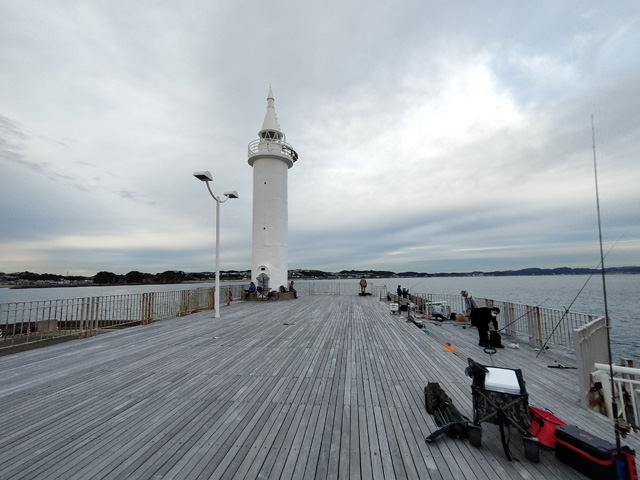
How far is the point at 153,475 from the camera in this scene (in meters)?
2.43

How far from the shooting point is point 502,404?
283cm

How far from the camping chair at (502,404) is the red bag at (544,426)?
0.31 metres

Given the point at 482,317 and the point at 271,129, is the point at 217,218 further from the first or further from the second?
the point at 271,129

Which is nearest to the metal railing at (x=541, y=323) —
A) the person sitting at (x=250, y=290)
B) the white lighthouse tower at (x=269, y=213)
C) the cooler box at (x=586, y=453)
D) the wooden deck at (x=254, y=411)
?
the wooden deck at (x=254, y=411)

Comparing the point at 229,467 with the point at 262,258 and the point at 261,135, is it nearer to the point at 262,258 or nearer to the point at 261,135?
the point at 262,258

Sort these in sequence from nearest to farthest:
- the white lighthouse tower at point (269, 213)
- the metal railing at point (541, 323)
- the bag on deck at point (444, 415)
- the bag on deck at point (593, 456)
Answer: the bag on deck at point (593, 456) < the bag on deck at point (444, 415) < the metal railing at point (541, 323) < the white lighthouse tower at point (269, 213)

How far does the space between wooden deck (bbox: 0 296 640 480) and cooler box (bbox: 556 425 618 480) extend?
0.42 feet

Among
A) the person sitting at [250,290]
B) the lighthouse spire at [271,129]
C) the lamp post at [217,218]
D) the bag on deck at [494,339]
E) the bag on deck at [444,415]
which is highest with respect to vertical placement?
the lighthouse spire at [271,129]

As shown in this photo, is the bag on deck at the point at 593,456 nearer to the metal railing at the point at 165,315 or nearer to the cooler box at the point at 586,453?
the cooler box at the point at 586,453

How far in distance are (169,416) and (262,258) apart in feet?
49.2

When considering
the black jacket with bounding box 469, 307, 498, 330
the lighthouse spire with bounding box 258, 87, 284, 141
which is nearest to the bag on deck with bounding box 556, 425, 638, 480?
the black jacket with bounding box 469, 307, 498, 330

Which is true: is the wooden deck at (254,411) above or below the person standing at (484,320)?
below

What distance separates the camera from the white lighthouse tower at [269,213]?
60.0 feet

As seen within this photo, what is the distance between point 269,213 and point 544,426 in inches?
662
